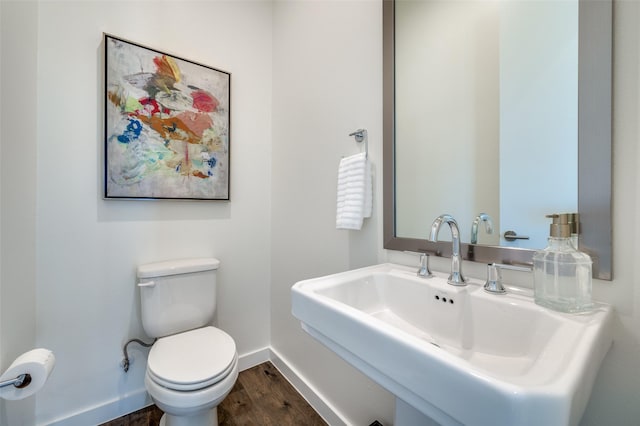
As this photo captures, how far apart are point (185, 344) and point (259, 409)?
570 millimetres

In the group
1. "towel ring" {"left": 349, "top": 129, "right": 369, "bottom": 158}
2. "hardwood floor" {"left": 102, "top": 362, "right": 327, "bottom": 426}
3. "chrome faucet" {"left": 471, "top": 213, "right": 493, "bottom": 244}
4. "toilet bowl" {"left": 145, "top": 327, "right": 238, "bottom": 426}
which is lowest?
"hardwood floor" {"left": 102, "top": 362, "right": 327, "bottom": 426}

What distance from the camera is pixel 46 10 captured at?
1.19 meters

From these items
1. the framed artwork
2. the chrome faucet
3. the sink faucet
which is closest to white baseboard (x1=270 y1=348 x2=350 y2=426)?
the sink faucet

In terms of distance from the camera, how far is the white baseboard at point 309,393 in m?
1.27

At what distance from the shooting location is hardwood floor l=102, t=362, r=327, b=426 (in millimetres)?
1331

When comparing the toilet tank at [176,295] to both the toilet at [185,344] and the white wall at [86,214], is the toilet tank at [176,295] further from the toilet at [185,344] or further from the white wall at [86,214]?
the white wall at [86,214]

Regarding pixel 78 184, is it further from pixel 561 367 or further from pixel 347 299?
pixel 561 367

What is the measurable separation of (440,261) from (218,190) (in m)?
1.33

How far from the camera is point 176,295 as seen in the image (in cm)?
139

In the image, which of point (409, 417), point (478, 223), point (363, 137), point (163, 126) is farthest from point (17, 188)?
point (478, 223)

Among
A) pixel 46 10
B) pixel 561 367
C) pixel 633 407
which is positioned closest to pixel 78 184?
pixel 46 10

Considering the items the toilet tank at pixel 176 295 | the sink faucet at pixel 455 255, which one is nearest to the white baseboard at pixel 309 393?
the toilet tank at pixel 176 295

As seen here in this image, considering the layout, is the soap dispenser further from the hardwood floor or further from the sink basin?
the hardwood floor

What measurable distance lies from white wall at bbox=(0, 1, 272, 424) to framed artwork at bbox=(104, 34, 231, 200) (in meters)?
0.07
